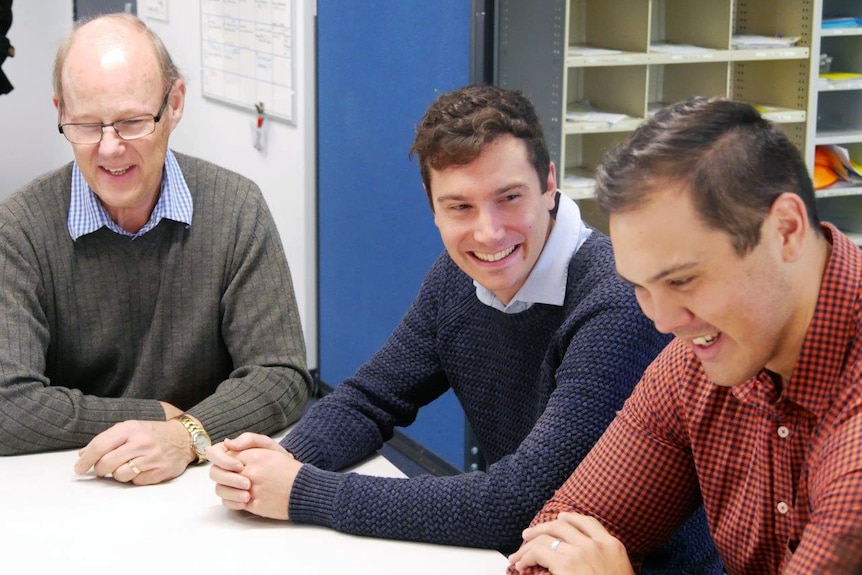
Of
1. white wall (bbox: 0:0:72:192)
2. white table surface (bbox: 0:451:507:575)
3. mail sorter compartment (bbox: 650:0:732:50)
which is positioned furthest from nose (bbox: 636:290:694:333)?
white wall (bbox: 0:0:72:192)

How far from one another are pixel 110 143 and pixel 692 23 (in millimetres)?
2224

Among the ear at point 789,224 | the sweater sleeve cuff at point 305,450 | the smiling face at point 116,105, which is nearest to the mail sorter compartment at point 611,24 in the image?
the smiling face at point 116,105

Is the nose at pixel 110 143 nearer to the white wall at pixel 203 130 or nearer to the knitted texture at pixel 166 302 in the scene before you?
the knitted texture at pixel 166 302

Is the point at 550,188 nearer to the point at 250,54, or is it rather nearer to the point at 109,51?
Result: the point at 109,51

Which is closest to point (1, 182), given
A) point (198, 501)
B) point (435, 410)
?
point (435, 410)

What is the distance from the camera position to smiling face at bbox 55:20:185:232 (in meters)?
1.96

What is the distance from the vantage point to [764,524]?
129cm

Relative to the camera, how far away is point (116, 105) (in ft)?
6.45

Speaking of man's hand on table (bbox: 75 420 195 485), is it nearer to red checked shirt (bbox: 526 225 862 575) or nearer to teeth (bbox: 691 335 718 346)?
red checked shirt (bbox: 526 225 862 575)

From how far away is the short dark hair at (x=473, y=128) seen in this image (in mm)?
1644

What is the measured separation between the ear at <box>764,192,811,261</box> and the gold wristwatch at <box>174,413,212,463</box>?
40.3 inches

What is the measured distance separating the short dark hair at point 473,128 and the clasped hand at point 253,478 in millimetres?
484

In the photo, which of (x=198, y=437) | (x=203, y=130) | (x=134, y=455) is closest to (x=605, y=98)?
(x=203, y=130)

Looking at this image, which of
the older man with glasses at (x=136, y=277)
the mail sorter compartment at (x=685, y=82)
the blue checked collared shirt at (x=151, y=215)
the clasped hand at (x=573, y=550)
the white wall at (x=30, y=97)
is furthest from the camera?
the white wall at (x=30, y=97)
